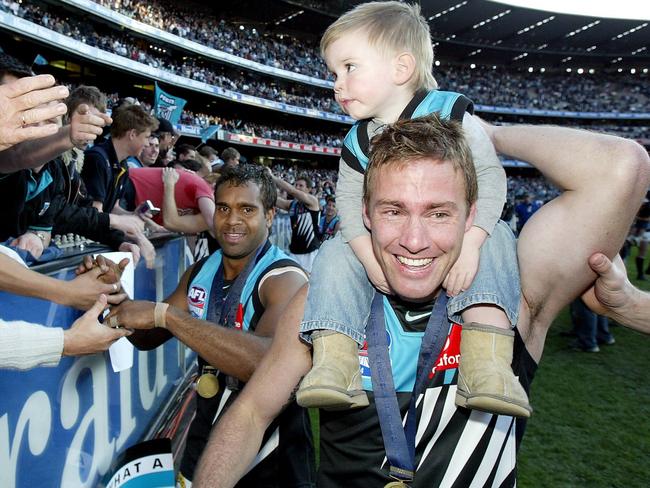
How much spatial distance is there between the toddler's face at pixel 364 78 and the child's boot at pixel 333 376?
109cm

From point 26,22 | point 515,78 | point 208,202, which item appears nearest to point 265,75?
point 26,22

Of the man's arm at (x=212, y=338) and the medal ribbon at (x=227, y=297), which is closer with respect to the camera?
the man's arm at (x=212, y=338)

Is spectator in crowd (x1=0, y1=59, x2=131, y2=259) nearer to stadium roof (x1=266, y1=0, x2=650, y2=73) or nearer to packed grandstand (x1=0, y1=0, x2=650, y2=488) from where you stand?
packed grandstand (x1=0, y1=0, x2=650, y2=488)

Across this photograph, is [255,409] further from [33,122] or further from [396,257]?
[33,122]

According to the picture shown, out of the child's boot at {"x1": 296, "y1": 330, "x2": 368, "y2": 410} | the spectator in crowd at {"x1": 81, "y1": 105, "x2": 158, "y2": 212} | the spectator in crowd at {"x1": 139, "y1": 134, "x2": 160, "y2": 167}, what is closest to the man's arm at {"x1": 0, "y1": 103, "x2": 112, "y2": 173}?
the child's boot at {"x1": 296, "y1": 330, "x2": 368, "y2": 410}

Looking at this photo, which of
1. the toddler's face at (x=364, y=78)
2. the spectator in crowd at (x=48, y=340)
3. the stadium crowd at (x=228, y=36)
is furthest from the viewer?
the stadium crowd at (x=228, y=36)

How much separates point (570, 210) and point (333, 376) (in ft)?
2.77

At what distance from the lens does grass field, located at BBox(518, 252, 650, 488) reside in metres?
3.97

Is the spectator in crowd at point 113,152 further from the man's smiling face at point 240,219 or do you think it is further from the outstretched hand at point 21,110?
the outstretched hand at point 21,110

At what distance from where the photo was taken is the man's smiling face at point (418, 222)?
1684mm

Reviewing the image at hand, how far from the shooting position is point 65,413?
2.35 metres

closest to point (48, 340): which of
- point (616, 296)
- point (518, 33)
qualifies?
point (616, 296)

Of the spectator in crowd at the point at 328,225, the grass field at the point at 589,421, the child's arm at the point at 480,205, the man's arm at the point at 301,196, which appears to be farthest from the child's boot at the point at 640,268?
the child's arm at the point at 480,205

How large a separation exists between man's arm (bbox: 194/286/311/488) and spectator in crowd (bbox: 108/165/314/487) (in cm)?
63
